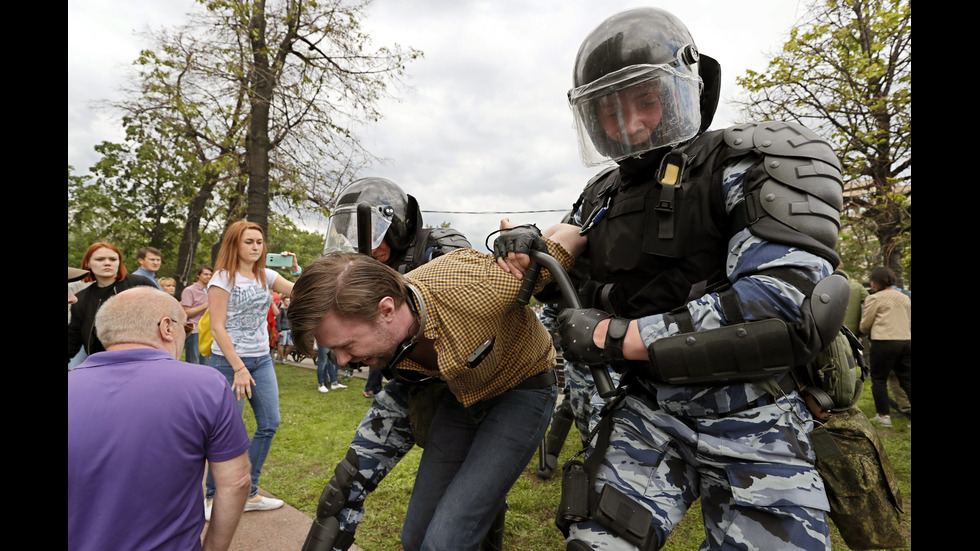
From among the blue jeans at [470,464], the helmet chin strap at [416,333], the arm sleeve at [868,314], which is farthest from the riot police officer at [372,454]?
the arm sleeve at [868,314]

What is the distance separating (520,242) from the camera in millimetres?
1811

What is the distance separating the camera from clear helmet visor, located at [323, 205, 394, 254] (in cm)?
314

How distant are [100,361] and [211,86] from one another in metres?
10.2

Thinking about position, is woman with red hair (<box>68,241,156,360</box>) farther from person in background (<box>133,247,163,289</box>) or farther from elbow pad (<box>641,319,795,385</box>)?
elbow pad (<box>641,319,795,385</box>)

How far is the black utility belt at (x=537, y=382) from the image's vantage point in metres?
2.11

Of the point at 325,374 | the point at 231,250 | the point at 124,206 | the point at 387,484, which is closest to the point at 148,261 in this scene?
the point at 231,250

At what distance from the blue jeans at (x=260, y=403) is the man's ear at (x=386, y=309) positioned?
1.77m

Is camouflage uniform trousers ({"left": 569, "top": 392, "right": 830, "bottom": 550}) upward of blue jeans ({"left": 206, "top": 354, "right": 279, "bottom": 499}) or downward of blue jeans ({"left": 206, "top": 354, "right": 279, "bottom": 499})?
upward

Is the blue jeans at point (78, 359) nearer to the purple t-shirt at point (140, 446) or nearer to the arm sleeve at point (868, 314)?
the purple t-shirt at point (140, 446)

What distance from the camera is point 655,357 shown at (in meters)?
1.34

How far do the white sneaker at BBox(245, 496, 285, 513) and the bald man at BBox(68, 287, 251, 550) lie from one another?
1.64 meters

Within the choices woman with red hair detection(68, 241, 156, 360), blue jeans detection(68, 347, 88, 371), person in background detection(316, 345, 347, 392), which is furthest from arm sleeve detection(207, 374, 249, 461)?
person in background detection(316, 345, 347, 392)
